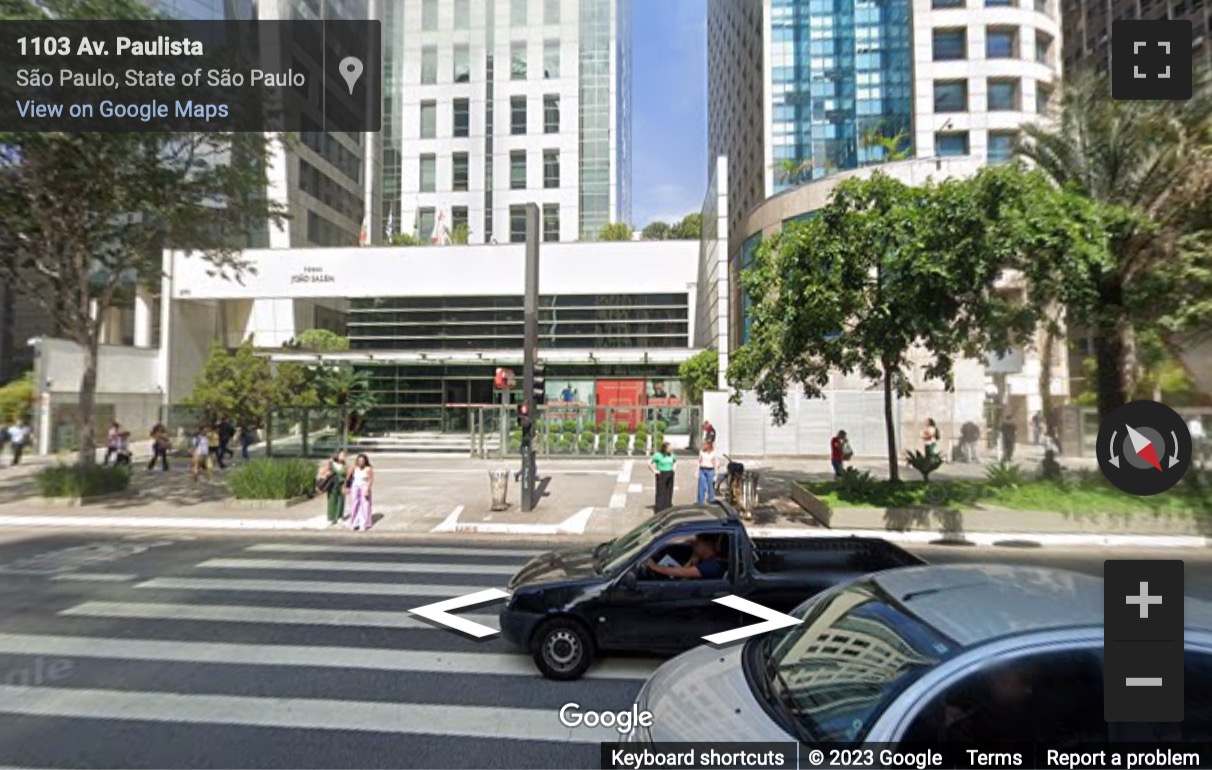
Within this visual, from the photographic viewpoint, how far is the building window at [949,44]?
38.6m

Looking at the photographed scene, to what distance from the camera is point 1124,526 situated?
11.4 meters

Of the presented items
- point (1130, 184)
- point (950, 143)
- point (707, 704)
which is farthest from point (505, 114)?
point (707, 704)

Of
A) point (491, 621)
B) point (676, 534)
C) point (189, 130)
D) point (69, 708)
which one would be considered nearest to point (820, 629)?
point (676, 534)

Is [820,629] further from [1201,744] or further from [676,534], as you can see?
[676,534]

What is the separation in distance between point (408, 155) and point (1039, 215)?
47.6 metres

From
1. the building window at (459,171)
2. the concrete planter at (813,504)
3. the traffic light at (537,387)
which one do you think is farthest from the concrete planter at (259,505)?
the building window at (459,171)

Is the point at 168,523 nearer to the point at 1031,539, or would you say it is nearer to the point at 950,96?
the point at 1031,539

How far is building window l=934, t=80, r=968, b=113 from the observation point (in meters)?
→ 38.8

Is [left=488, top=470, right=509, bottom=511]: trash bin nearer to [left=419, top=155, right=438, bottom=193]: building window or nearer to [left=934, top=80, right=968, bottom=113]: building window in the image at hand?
[left=934, top=80, right=968, bottom=113]: building window

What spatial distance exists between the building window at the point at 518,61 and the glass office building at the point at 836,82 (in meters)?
18.9

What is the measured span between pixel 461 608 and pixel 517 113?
4729 centimetres

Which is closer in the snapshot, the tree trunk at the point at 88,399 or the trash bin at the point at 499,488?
the trash bin at the point at 499,488

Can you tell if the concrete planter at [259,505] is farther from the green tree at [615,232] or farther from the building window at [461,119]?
the building window at [461,119]

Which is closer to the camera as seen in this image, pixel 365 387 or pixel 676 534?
pixel 676 534
